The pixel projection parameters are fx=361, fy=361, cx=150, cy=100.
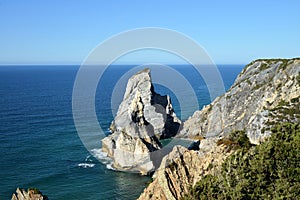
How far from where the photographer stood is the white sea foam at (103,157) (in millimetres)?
59231

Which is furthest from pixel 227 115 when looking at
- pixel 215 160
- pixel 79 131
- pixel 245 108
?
pixel 215 160

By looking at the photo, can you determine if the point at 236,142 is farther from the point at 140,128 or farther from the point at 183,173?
the point at 140,128

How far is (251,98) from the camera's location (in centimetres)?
6719

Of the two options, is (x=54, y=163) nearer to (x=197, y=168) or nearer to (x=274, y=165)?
(x=197, y=168)

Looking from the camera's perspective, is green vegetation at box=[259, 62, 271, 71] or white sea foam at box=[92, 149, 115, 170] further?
green vegetation at box=[259, 62, 271, 71]

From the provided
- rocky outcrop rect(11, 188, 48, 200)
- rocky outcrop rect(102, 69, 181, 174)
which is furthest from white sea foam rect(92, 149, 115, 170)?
rocky outcrop rect(11, 188, 48, 200)

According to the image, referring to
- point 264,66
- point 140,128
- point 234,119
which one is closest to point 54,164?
point 140,128

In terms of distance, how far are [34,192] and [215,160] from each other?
1812 cm

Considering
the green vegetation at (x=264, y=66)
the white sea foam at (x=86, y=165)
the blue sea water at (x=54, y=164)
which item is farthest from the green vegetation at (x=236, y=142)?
the green vegetation at (x=264, y=66)

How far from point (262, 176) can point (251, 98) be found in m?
50.5

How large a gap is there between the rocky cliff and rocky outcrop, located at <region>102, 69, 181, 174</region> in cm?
491

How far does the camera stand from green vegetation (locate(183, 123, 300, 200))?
17641 mm

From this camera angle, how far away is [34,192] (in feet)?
118

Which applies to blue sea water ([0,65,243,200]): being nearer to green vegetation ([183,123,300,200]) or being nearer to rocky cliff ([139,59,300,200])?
rocky cliff ([139,59,300,200])
